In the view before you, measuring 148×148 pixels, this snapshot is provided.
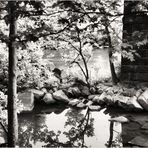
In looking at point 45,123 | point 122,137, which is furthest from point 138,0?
point 45,123

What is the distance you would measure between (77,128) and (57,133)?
71 cm

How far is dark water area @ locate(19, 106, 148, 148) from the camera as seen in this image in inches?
288

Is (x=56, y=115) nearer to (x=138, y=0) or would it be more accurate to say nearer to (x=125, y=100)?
(x=125, y=100)

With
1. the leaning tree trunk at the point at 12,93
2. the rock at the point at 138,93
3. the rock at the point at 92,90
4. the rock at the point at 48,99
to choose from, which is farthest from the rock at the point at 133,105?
the leaning tree trunk at the point at 12,93

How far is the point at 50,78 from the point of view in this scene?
12.2m

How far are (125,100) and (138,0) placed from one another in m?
7.57

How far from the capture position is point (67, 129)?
Result: 8406mm

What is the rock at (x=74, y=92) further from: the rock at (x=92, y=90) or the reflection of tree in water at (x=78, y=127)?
the reflection of tree in water at (x=78, y=127)

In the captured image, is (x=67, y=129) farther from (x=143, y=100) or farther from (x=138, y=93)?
(x=138, y=93)

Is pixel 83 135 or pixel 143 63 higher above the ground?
pixel 143 63

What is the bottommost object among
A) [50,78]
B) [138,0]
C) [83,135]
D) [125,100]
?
[83,135]

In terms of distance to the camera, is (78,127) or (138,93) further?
(138,93)

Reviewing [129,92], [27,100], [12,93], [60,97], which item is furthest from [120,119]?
[12,93]

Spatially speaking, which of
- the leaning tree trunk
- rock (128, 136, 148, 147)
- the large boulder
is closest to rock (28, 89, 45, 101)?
the large boulder
